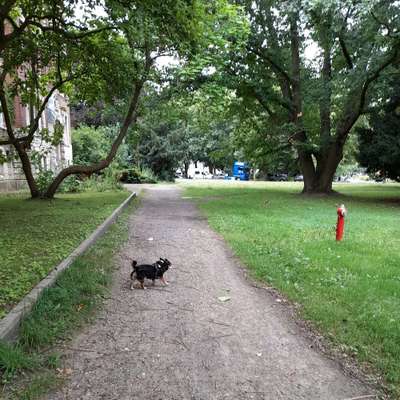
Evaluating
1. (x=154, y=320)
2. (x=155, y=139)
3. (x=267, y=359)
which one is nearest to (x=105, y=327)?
(x=154, y=320)

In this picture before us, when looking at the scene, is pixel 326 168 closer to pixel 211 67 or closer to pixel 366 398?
pixel 211 67

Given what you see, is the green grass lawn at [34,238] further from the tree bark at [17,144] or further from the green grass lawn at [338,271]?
the green grass lawn at [338,271]

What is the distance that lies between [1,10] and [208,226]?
23.4 feet

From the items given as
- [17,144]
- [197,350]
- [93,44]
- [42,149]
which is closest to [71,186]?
[42,149]

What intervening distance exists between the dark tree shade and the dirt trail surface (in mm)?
13837

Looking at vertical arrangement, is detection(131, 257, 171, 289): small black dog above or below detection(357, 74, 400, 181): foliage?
below

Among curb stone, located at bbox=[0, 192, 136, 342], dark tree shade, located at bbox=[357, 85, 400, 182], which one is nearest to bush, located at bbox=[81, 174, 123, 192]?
dark tree shade, located at bbox=[357, 85, 400, 182]

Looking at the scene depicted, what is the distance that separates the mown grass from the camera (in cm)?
323

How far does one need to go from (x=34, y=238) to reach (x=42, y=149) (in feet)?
38.6

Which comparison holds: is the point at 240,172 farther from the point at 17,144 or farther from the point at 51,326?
the point at 51,326

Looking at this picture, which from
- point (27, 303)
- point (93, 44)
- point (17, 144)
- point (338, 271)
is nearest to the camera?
→ point (27, 303)

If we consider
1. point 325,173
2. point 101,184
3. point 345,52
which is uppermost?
point 345,52

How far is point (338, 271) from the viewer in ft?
20.8

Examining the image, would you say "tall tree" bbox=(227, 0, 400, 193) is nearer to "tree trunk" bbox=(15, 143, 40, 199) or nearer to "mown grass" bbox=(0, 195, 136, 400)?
"tree trunk" bbox=(15, 143, 40, 199)
